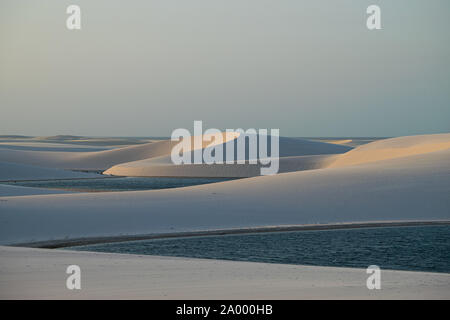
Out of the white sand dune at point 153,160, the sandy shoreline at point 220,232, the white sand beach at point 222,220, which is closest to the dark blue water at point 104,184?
the white sand dune at point 153,160

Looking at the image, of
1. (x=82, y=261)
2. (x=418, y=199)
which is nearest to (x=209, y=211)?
(x=418, y=199)

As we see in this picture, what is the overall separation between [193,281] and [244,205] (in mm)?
15792

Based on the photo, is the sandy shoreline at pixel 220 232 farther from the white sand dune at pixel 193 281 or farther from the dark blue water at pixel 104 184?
the dark blue water at pixel 104 184

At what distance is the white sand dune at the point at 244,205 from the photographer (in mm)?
22328

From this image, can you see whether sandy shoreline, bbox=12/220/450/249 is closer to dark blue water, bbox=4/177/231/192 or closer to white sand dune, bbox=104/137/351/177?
dark blue water, bbox=4/177/231/192

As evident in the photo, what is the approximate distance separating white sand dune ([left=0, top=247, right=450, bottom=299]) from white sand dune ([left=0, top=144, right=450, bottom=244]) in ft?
28.0

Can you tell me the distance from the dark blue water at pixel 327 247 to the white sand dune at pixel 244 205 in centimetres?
243

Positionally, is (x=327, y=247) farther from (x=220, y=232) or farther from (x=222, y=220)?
(x=222, y=220)

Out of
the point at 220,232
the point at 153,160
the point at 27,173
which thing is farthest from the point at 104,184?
the point at 220,232

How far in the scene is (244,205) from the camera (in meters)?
26.2

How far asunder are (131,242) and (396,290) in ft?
37.6

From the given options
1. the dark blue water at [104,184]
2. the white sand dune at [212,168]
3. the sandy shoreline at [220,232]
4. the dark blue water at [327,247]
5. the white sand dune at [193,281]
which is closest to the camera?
the white sand dune at [193,281]
